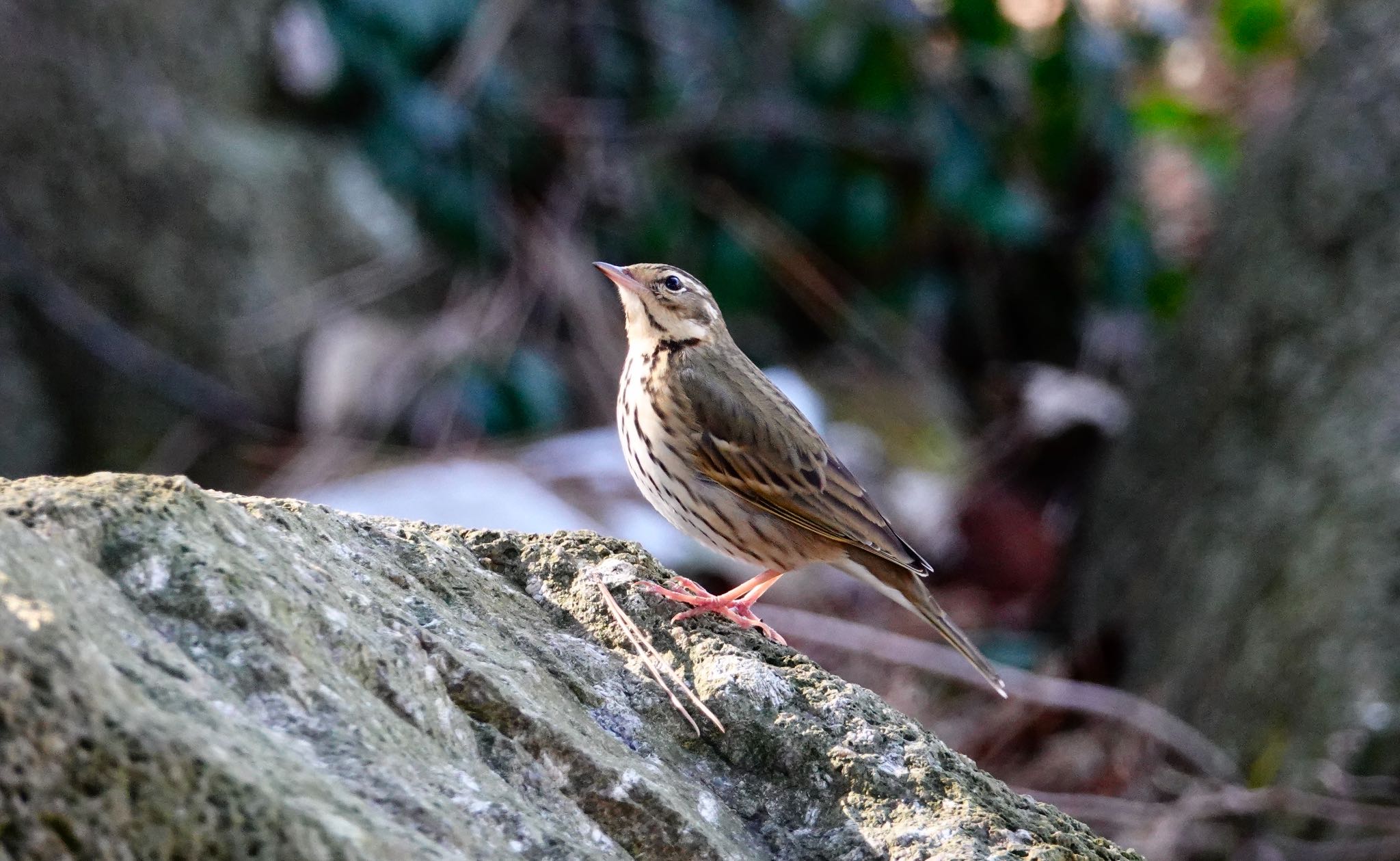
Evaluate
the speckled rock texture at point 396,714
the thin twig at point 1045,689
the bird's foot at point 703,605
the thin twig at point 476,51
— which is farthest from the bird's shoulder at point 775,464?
the thin twig at point 476,51

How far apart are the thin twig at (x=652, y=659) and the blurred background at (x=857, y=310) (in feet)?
12.0

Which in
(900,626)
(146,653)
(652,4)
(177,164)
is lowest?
(146,653)

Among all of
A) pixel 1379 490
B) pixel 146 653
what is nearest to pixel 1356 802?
pixel 1379 490

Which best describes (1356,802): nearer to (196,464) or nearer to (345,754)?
(345,754)

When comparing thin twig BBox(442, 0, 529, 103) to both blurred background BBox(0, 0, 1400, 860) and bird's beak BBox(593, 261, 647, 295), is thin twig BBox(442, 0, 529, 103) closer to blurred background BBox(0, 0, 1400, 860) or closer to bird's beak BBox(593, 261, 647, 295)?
blurred background BBox(0, 0, 1400, 860)

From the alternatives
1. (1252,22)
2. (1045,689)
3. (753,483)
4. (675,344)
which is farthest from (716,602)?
(1252,22)

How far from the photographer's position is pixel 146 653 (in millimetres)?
1997

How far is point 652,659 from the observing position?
2986 mm

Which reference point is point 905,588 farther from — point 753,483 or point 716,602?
point 716,602

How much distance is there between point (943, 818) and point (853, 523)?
2.08m

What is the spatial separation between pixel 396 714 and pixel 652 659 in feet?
2.53

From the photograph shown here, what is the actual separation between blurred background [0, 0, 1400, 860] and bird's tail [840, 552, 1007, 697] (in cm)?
205

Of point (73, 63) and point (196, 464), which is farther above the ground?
point (73, 63)

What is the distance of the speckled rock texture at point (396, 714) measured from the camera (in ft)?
5.76
